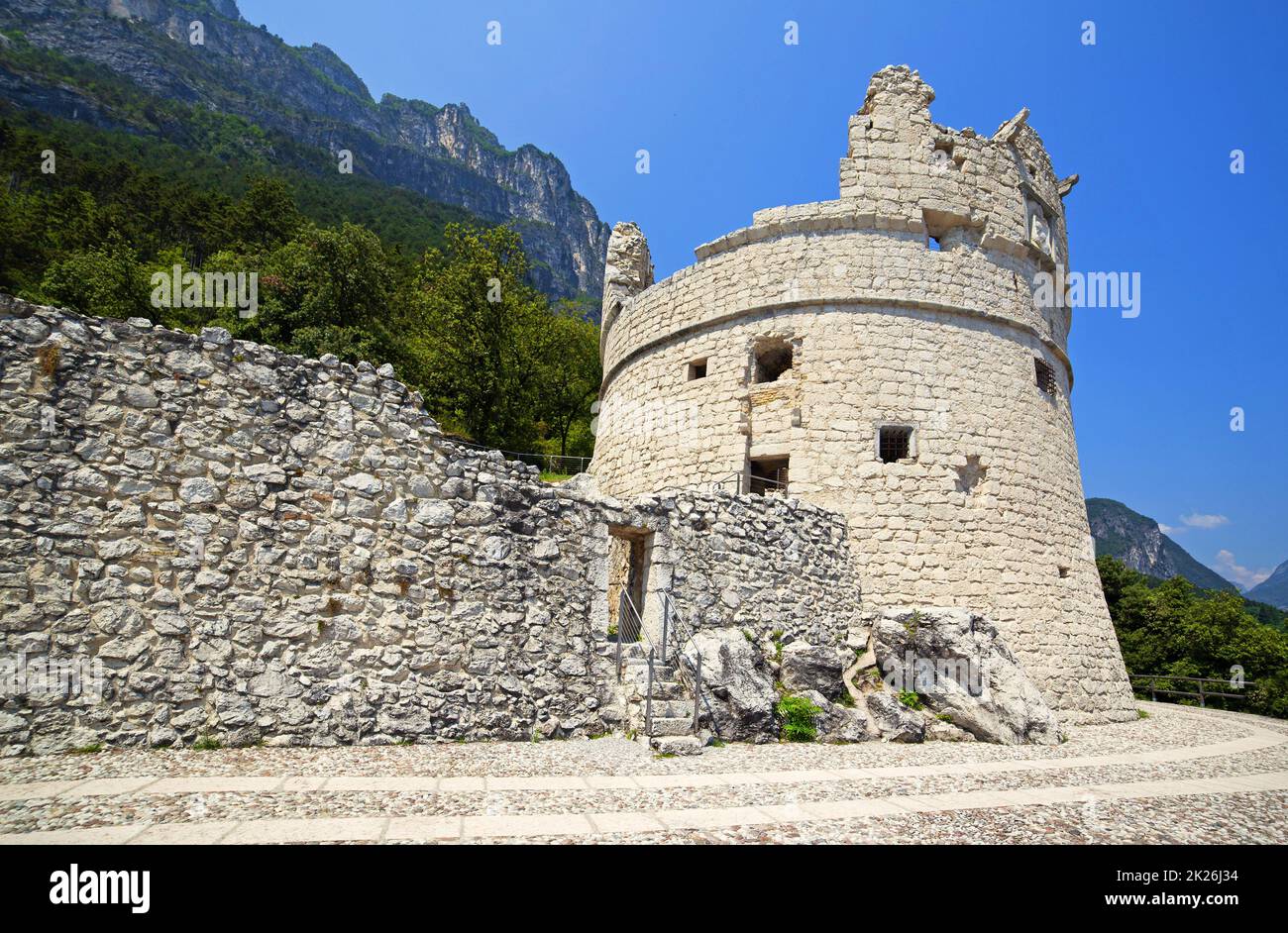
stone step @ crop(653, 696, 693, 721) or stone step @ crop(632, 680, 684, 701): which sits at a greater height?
stone step @ crop(632, 680, 684, 701)

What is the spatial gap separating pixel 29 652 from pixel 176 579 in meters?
1.15

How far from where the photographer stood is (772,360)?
13695mm

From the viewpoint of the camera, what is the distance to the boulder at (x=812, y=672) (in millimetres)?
9008

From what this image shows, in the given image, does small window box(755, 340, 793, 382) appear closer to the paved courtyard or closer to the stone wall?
the stone wall

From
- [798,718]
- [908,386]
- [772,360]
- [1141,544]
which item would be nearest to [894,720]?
[798,718]

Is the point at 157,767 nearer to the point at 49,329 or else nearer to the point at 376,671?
the point at 376,671

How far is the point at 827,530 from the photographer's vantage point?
1112cm

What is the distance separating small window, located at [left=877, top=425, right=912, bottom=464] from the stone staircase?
6.14 meters

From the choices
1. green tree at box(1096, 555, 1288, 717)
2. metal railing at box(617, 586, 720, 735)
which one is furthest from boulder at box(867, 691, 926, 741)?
green tree at box(1096, 555, 1288, 717)

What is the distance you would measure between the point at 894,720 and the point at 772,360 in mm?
7540

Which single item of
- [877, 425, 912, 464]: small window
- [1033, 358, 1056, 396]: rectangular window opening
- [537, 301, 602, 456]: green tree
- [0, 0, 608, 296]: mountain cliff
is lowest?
[877, 425, 912, 464]: small window

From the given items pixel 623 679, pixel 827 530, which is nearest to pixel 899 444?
pixel 827 530

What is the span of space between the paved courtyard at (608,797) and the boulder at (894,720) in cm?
93

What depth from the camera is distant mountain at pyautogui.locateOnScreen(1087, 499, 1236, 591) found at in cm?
11781
